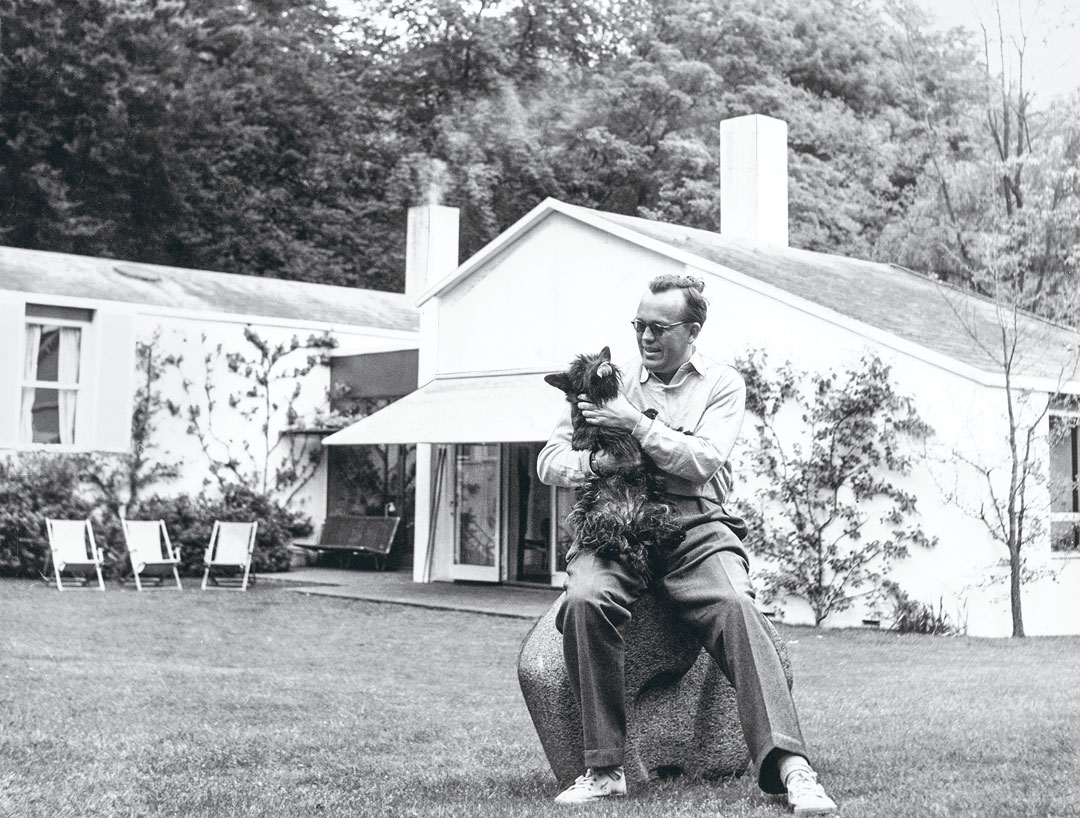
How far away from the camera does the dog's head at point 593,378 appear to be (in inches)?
176

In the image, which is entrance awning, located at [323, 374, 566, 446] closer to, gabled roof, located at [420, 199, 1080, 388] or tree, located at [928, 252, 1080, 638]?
gabled roof, located at [420, 199, 1080, 388]

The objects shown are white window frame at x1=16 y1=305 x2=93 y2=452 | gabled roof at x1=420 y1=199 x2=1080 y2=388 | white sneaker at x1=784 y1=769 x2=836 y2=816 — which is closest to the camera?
white sneaker at x1=784 y1=769 x2=836 y2=816

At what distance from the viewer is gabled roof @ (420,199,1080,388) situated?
13.1 m

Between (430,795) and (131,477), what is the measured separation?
→ 14.3 metres

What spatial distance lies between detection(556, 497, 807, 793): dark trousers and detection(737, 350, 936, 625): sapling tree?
27.3ft

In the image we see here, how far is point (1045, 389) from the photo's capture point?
12.5 meters

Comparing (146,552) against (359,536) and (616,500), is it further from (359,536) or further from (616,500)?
(616,500)

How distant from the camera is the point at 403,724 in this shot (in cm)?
670

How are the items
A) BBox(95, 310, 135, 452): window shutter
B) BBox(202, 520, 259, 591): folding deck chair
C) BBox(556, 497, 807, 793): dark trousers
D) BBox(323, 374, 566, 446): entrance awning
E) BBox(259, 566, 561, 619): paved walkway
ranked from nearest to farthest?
BBox(556, 497, 807, 793): dark trousers → BBox(259, 566, 561, 619): paved walkway → BBox(323, 374, 566, 446): entrance awning → BBox(202, 520, 259, 591): folding deck chair → BBox(95, 310, 135, 452): window shutter

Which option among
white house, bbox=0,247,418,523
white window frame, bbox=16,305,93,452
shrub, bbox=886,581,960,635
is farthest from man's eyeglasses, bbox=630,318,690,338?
white window frame, bbox=16,305,93,452

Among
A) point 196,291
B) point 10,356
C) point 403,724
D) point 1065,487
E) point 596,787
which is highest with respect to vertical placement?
point 196,291

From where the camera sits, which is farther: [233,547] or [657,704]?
[233,547]

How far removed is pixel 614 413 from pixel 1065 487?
9548mm

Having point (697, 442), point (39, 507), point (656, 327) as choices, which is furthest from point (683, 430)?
point (39, 507)
